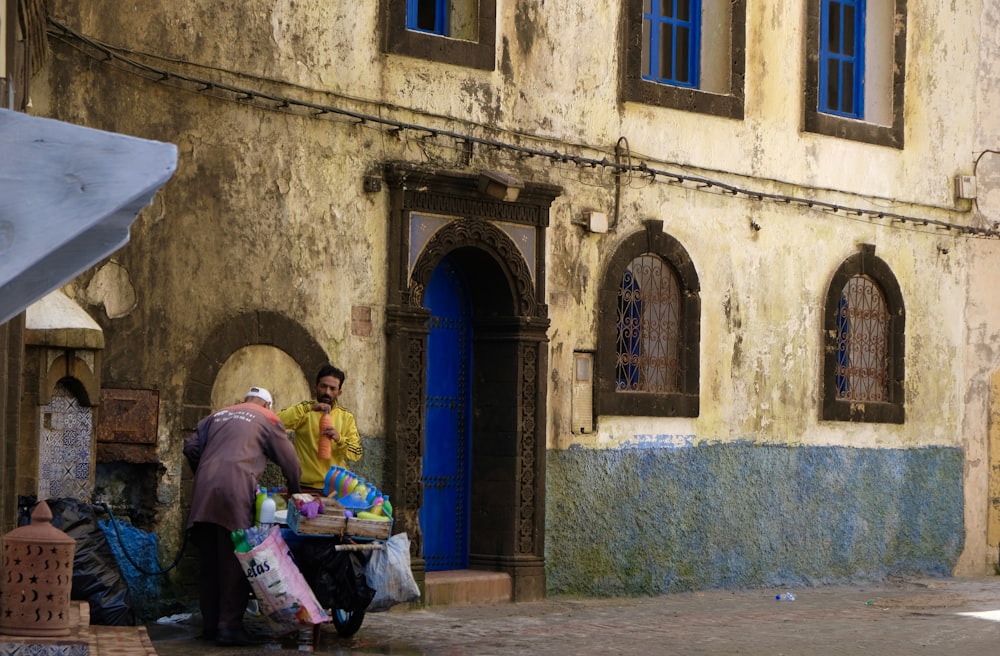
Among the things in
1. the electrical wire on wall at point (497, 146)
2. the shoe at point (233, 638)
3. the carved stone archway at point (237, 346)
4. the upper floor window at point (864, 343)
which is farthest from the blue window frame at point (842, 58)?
the shoe at point (233, 638)

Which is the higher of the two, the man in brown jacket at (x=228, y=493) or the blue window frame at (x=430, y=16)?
the blue window frame at (x=430, y=16)

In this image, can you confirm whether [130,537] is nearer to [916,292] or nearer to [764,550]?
[764,550]

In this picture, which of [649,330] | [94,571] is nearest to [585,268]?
[649,330]

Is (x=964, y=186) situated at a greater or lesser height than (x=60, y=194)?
greater

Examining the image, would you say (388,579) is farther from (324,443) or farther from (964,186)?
(964,186)

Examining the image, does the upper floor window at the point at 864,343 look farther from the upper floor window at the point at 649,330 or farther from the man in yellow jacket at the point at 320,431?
the man in yellow jacket at the point at 320,431

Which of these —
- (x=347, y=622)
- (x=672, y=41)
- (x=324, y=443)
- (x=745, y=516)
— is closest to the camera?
(x=347, y=622)

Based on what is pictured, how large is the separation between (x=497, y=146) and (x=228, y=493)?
15.0 ft

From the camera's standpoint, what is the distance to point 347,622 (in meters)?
10.2

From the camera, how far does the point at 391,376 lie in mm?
12422

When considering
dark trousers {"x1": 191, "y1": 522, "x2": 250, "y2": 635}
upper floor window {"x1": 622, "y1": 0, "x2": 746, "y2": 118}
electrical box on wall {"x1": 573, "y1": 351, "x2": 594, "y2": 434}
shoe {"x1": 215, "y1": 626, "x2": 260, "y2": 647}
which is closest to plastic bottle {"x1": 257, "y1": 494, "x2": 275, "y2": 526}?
dark trousers {"x1": 191, "y1": 522, "x2": 250, "y2": 635}

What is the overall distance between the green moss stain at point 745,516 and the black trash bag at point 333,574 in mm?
3890

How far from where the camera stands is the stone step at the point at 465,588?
12484 millimetres

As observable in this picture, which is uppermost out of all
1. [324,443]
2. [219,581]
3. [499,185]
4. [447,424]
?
[499,185]
